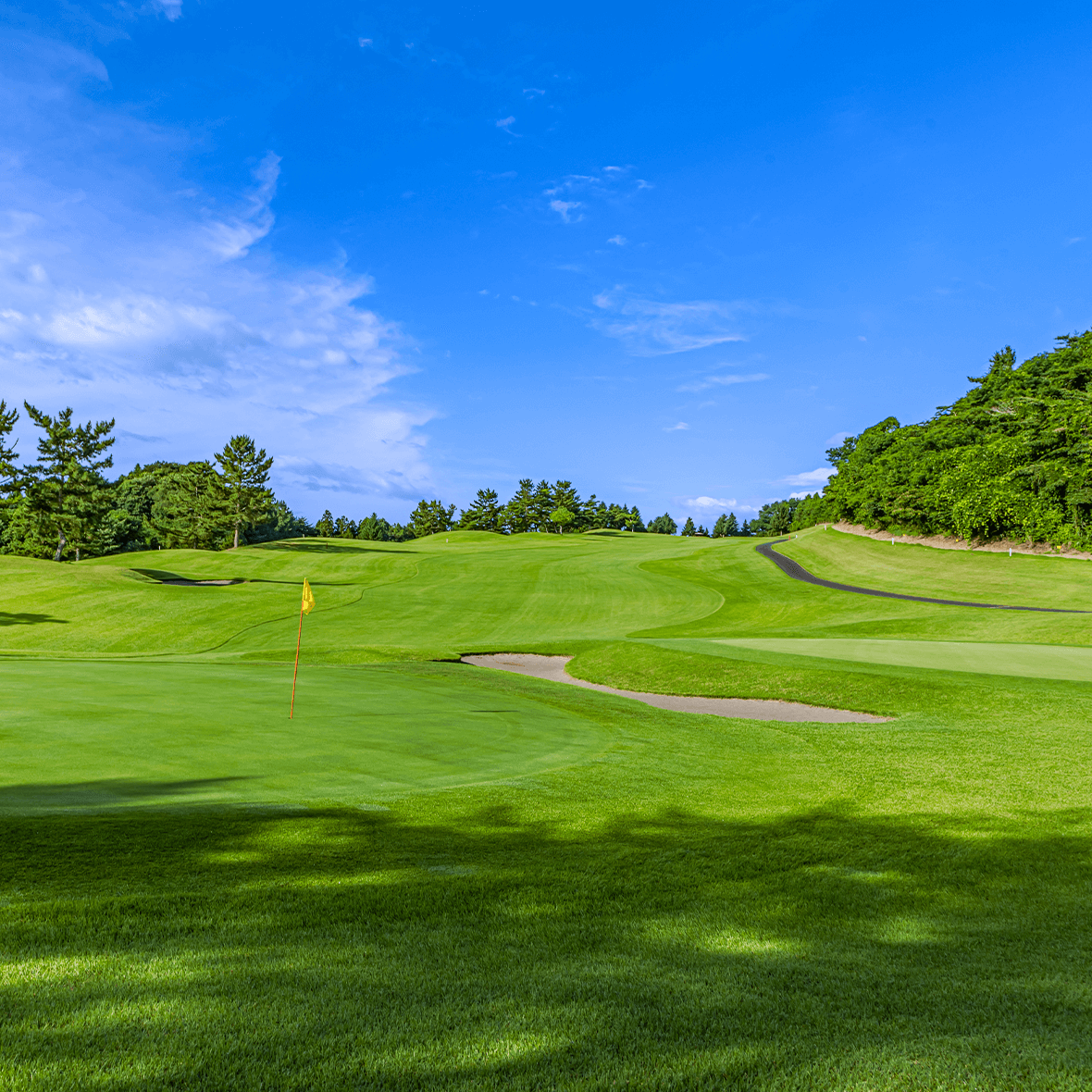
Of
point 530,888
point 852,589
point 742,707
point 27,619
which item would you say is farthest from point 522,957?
point 852,589

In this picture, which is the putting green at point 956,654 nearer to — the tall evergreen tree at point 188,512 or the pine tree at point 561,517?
the tall evergreen tree at point 188,512

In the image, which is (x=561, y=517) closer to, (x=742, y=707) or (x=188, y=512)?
(x=188, y=512)

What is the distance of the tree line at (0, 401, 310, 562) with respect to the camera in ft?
179

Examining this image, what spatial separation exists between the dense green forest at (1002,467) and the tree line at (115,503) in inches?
2477

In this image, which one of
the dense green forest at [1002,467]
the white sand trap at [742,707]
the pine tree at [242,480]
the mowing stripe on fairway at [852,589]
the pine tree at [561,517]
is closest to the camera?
the white sand trap at [742,707]

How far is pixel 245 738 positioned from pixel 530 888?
5465 millimetres

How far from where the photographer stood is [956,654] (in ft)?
60.3

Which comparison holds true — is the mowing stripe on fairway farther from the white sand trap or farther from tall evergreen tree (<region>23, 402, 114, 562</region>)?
tall evergreen tree (<region>23, 402, 114, 562</region>)

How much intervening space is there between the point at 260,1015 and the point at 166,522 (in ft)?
311

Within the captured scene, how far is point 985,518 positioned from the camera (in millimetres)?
47094

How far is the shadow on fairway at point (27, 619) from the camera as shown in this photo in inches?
1092

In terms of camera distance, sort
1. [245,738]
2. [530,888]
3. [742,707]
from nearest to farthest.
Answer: [530,888] → [245,738] → [742,707]

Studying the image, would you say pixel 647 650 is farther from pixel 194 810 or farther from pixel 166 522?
pixel 166 522

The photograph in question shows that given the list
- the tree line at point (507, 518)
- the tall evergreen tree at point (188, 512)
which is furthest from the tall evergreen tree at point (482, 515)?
the tall evergreen tree at point (188, 512)
